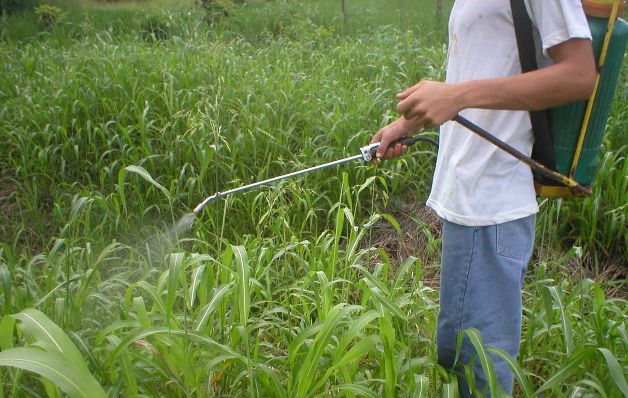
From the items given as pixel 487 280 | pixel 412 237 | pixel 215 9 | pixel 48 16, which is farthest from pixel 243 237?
pixel 48 16

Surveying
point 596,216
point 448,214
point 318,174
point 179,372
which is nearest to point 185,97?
point 318,174

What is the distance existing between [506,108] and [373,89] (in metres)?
3.62

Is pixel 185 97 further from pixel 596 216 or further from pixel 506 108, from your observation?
pixel 506 108

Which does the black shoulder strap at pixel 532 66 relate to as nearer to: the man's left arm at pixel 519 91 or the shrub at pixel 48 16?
the man's left arm at pixel 519 91

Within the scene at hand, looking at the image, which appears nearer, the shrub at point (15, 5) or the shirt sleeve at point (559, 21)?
the shirt sleeve at point (559, 21)

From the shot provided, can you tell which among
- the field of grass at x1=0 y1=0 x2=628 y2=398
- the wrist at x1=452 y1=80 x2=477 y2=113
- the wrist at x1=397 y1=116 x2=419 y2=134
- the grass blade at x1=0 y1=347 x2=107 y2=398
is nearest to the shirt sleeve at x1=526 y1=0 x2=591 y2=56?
the wrist at x1=452 y1=80 x2=477 y2=113

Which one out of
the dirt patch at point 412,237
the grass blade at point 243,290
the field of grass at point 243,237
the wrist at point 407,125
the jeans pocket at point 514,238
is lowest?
the dirt patch at point 412,237

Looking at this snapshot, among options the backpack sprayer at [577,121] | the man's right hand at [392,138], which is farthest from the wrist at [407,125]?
the backpack sprayer at [577,121]

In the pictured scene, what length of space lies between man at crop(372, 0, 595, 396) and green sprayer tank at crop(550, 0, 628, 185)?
68 mm

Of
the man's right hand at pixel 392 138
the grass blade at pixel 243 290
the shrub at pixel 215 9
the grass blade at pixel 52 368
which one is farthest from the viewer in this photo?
the shrub at pixel 215 9

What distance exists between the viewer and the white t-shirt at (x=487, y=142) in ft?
5.07

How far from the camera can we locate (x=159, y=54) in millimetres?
5664

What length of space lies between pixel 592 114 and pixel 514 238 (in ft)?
1.06

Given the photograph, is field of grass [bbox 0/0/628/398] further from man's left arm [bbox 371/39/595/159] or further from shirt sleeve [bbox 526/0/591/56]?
shirt sleeve [bbox 526/0/591/56]
